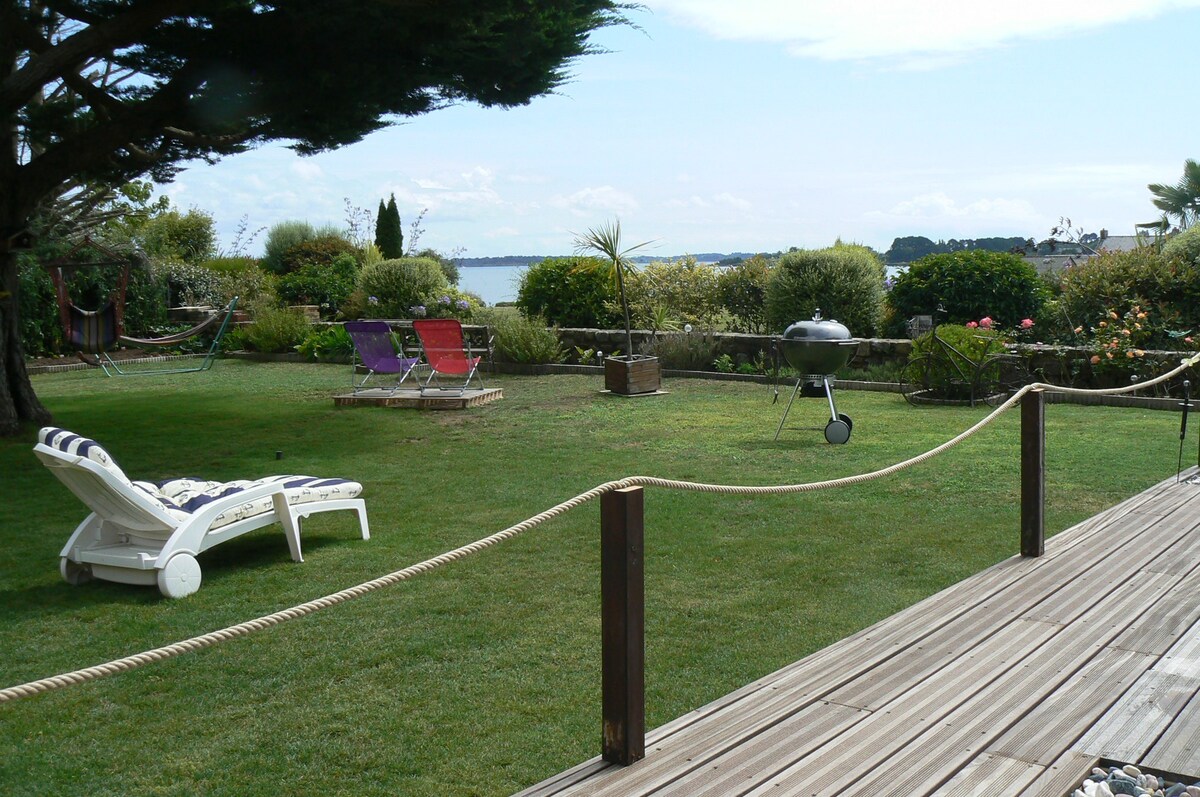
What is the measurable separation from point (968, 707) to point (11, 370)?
31.7 ft

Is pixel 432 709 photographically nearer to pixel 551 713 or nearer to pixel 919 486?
pixel 551 713

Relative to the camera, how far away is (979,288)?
13.4 m

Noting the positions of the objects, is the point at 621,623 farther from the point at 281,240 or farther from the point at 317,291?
the point at 281,240

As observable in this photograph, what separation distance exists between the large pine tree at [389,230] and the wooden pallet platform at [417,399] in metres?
17.1

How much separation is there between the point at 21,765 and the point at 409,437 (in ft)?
21.6

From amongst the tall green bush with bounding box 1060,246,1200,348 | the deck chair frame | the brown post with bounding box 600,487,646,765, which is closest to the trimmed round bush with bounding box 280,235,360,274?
the tall green bush with bounding box 1060,246,1200,348

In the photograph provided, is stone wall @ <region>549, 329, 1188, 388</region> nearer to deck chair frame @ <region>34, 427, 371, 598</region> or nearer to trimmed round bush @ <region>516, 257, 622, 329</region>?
trimmed round bush @ <region>516, 257, 622, 329</region>

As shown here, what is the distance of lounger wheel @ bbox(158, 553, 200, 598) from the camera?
495 centimetres

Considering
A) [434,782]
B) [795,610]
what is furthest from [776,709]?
[795,610]

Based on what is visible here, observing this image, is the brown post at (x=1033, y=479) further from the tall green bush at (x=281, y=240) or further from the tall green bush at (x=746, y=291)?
the tall green bush at (x=281, y=240)

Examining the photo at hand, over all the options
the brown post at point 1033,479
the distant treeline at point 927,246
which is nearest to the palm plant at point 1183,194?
the distant treeline at point 927,246

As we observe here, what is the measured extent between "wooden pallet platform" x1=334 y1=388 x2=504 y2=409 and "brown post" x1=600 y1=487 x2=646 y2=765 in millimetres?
8933

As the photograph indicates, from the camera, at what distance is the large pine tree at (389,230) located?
94.0ft

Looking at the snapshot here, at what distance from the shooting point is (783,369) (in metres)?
13.4
